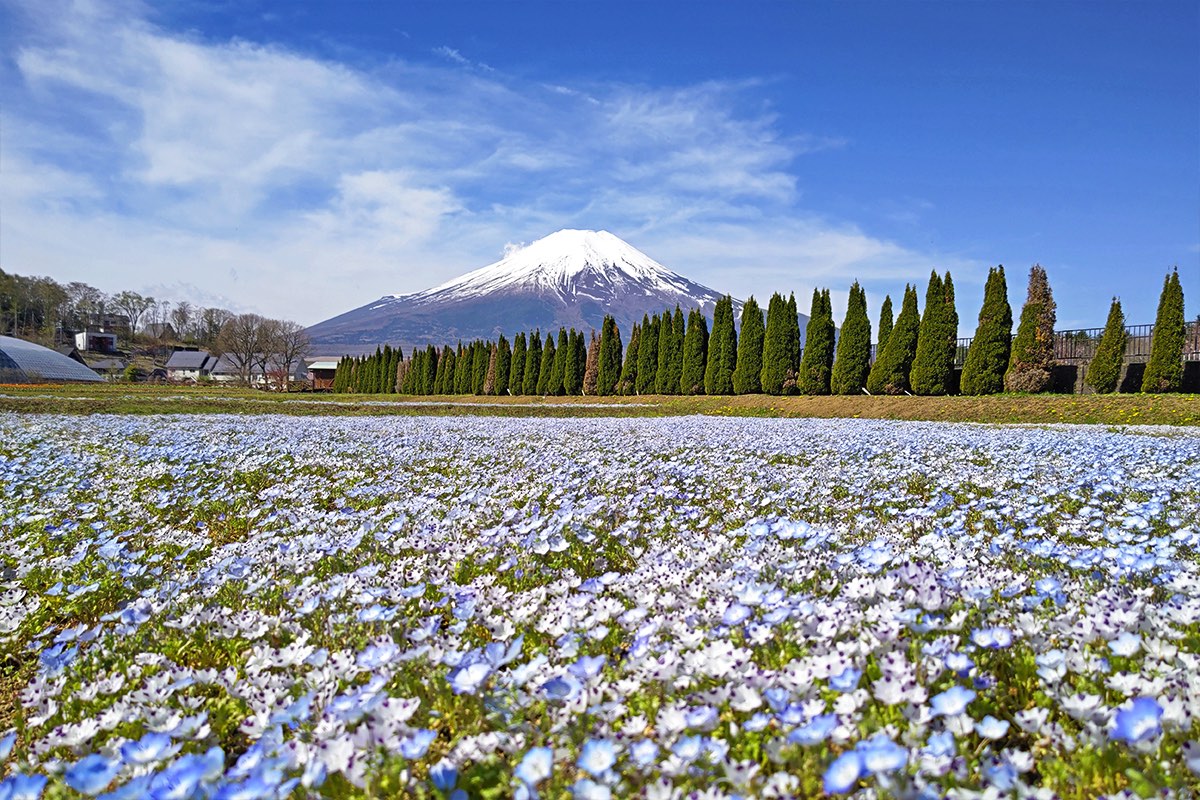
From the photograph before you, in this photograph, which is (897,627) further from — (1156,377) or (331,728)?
(1156,377)

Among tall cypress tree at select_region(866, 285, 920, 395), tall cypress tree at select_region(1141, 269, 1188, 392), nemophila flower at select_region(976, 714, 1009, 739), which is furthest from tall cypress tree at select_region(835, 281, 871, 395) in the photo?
nemophila flower at select_region(976, 714, 1009, 739)

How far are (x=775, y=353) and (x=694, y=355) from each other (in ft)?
17.3

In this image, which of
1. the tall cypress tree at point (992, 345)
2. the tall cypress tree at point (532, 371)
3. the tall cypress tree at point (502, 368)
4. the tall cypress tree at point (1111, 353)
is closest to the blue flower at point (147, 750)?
the tall cypress tree at point (992, 345)

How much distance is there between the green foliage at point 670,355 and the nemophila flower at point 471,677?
1401 inches

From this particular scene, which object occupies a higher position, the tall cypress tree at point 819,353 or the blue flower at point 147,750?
the tall cypress tree at point 819,353

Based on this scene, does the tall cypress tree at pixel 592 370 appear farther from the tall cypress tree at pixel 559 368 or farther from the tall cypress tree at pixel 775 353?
the tall cypress tree at pixel 775 353

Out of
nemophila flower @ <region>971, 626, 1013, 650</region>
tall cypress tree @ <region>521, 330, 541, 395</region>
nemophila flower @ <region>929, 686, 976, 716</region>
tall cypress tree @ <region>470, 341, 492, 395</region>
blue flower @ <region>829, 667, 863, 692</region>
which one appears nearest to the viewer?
nemophila flower @ <region>929, 686, 976, 716</region>

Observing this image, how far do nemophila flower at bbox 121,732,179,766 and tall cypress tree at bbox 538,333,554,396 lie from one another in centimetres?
4355

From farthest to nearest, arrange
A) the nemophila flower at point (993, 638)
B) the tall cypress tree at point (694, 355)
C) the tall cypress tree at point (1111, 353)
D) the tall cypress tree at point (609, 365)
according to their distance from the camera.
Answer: the tall cypress tree at point (609, 365) → the tall cypress tree at point (694, 355) → the tall cypress tree at point (1111, 353) → the nemophila flower at point (993, 638)

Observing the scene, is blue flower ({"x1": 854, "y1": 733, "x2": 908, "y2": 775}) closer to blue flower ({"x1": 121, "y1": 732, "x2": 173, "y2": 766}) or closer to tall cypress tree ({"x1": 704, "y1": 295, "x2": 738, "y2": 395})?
blue flower ({"x1": 121, "y1": 732, "x2": 173, "y2": 766})

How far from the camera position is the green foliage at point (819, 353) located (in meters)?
30.5

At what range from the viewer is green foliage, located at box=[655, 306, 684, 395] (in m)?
37.5

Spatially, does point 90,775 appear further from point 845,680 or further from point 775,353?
point 775,353

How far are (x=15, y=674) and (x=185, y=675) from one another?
1196 mm
